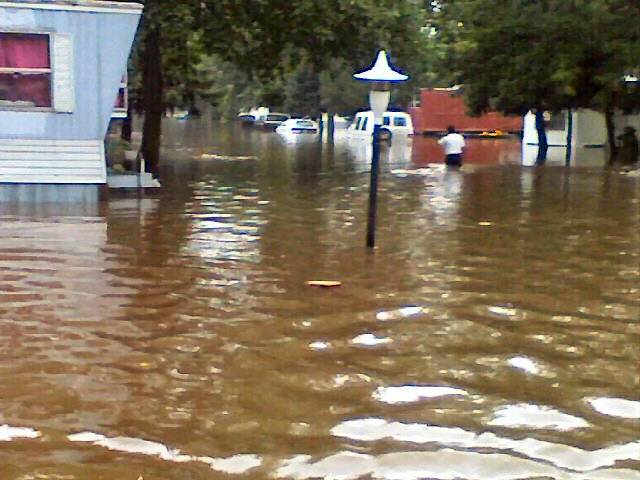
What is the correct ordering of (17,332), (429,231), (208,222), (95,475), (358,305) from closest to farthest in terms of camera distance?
(95,475), (17,332), (358,305), (429,231), (208,222)

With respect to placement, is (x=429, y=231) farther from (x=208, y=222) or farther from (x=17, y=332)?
(x=17, y=332)

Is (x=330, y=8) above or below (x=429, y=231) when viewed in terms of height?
above

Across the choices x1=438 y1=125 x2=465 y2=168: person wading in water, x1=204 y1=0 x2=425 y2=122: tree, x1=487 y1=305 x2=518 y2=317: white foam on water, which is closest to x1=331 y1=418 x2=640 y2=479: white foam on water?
x1=487 y1=305 x2=518 y2=317: white foam on water

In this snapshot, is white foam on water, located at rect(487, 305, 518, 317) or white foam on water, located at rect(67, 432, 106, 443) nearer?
white foam on water, located at rect(67, 432, 106, 443)

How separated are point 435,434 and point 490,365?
154 centimetres

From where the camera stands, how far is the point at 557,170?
93.1 feet

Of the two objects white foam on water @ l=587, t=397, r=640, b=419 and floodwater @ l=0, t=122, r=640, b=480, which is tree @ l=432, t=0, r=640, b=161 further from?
white foam on water @ l=587, t=397, r=640, b=419

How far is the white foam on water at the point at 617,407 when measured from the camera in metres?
6.04

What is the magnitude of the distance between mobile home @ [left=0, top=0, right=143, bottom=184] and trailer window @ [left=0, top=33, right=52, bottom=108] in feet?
0.05

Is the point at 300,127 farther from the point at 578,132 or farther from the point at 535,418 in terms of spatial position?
the point at 535,418

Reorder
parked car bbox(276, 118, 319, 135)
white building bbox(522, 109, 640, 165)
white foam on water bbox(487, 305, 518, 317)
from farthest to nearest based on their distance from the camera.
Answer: parked car bbox(276, 118, 319, 135) < white building bbox(522, 109, 640, 165) < white foam on water bbox(487, 305, 518, 317)

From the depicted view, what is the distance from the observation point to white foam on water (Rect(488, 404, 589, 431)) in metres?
5.80

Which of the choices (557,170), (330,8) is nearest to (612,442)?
(330,8)

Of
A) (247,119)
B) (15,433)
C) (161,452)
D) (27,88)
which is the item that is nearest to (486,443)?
(161,452)
